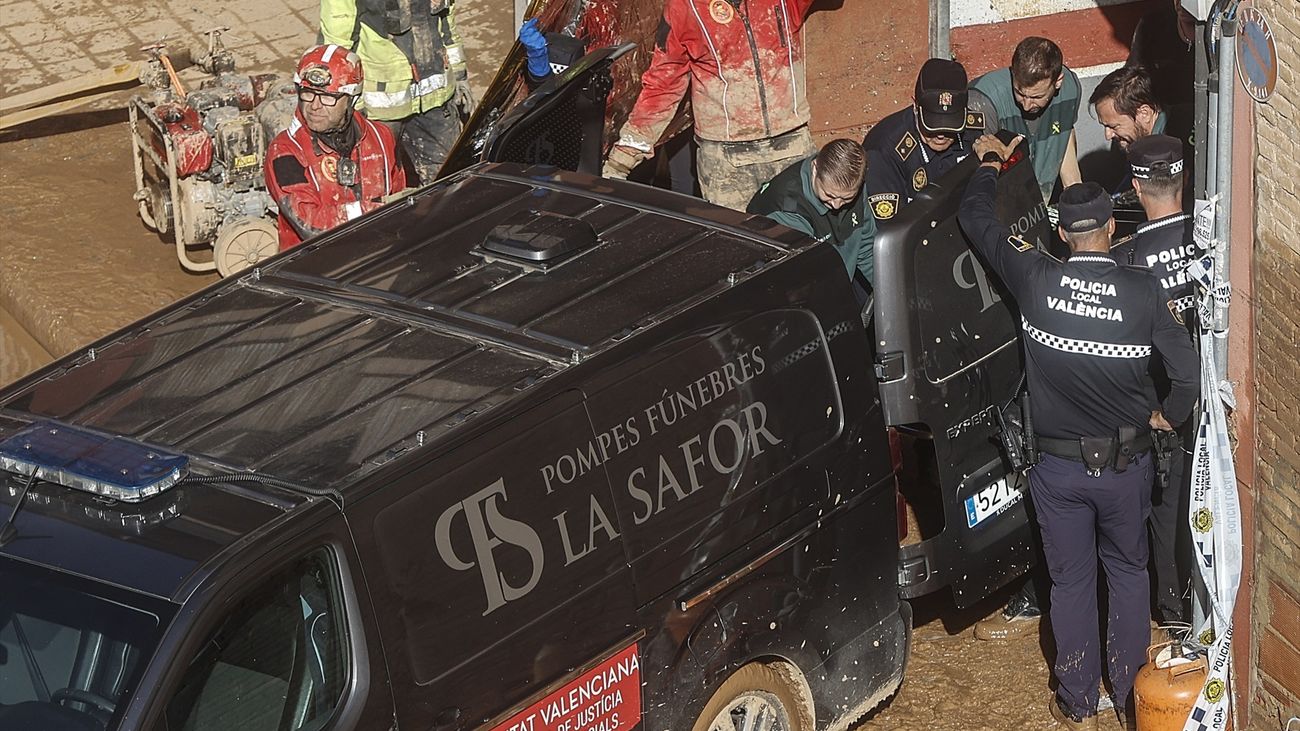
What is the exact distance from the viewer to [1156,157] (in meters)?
6.60

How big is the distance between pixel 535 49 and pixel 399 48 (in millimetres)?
1203

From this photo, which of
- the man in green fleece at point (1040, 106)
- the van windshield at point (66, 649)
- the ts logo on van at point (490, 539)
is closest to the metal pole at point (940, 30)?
the man in green fleece at point (1040, 106)

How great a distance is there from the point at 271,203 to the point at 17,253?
6.00ft

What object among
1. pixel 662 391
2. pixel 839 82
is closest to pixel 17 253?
pixel 839 82

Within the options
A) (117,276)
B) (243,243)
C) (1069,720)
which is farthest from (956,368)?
(117,276)

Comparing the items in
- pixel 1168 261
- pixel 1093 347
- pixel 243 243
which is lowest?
pixel 243 243

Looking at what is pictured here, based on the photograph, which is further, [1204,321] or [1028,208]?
[1028,208]

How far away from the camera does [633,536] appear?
17.1 ft

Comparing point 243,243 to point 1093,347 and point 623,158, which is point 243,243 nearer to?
point 623,158

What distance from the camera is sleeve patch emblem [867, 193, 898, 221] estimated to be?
7.26 metres

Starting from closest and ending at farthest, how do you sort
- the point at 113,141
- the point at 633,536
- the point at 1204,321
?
the point at 633,536
the point at 1204,321
the point at 113,141

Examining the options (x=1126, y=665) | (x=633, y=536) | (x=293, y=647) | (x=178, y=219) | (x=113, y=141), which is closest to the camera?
(x=293, y=647)

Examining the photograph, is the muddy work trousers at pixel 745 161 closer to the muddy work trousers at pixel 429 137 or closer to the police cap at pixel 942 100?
the police cap at pixel 942 100

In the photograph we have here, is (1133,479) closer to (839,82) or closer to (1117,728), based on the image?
(1117,728)
